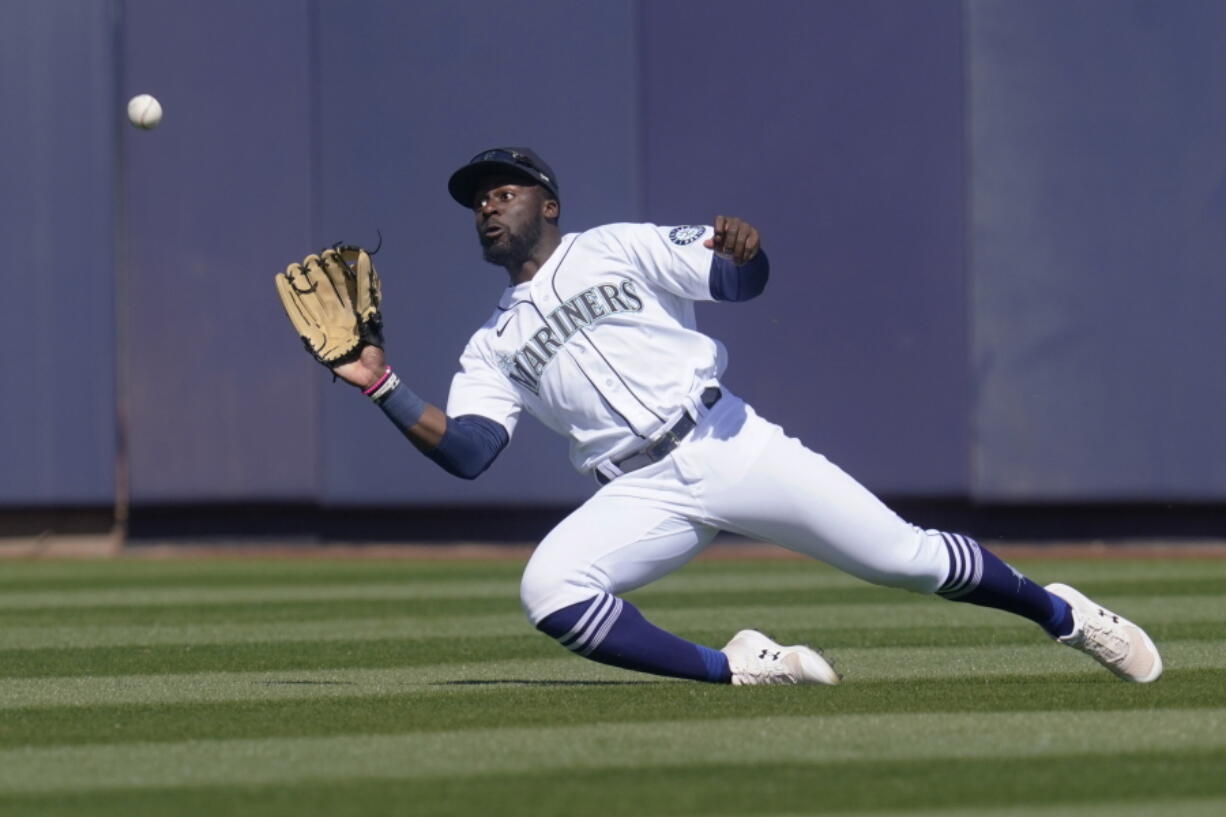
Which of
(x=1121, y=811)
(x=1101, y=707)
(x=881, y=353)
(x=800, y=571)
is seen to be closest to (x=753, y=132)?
(x=881, y=353)

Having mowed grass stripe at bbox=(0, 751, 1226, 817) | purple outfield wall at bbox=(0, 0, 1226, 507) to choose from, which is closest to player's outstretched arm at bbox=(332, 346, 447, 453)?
mowed grass stripe at bbox=(0, 751, 1226, 817)

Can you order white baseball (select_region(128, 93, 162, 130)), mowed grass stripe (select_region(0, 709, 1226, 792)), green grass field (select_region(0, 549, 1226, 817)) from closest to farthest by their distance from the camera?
1. green grass field (select_region(0, 549, 1226, 817))
2. mowed grass stripe (select_region(0, 709, 1226, 792))
3. white baseball (select_region(128, 93, 162, 130))

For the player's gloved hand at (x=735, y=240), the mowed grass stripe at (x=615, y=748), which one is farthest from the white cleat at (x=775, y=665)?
the player's gloved hand at (x=735, y=240)

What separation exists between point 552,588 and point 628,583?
0.89 feet

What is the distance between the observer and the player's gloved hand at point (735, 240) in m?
5.21

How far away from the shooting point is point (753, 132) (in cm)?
1340

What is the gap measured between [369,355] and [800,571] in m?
6.95

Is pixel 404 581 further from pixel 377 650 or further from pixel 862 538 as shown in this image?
pixel 862 538

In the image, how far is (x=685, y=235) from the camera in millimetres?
5598

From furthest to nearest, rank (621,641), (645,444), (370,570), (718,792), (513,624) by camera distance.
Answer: (370,570) < (513,624) < (645,444) < (621,641) < (718,792)

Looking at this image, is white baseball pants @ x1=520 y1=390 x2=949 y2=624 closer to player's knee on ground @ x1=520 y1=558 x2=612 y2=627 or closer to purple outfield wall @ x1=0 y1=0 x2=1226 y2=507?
player's knee on ground @ x1=520 y1=558 x2=612 y2=627

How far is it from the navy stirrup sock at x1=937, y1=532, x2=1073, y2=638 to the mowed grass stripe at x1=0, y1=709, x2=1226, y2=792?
25.5 inches

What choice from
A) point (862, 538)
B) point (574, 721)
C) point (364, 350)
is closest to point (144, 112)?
point (364, 350)

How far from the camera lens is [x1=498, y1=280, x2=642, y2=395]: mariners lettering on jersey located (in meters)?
5.64
